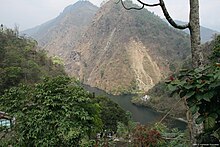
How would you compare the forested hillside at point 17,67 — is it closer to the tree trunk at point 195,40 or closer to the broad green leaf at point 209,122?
the tree trunk at point 195,40

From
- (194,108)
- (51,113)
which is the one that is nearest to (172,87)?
(194,108)

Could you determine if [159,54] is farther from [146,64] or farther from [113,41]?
[113,41]

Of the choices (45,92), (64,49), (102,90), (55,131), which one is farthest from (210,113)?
(64,49)

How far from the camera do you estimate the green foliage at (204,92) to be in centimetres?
120

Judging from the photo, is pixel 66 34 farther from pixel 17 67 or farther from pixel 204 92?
pixel 204 92

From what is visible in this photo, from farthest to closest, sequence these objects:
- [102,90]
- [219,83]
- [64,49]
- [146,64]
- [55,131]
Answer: [64,49] → [146,64] → [102,90] → [55,131] → [219,83]

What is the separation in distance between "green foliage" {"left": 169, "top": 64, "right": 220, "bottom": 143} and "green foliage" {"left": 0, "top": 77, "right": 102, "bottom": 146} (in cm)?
288

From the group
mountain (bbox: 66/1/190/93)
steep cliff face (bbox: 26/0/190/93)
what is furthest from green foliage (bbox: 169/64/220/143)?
steep cliff face (bbox: 26/0/190/93)

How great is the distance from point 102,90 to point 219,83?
5165 centimetres

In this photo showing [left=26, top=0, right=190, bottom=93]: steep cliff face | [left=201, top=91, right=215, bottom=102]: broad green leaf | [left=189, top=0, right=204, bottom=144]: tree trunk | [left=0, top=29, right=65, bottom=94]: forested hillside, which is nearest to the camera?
[left=201, top=91, right=215, bottom=102]: broad green leaf

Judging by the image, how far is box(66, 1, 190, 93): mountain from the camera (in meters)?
53.3

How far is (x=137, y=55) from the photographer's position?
57.2 m

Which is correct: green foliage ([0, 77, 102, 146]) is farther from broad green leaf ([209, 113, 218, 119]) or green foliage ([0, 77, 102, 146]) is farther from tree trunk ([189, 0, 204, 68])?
broad green leaf ([209, 113, 218, 119])

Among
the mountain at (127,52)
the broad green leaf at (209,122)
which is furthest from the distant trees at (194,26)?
the mountain at (127,52)
